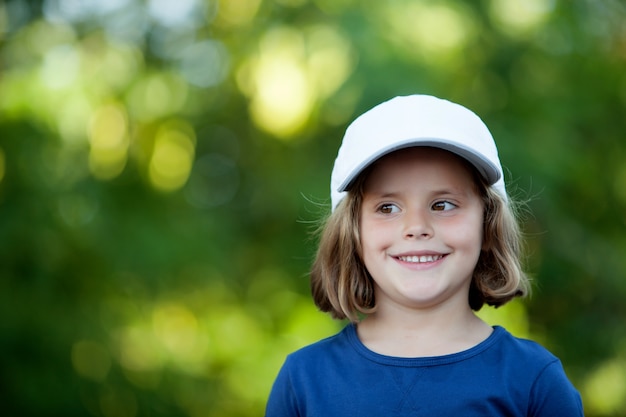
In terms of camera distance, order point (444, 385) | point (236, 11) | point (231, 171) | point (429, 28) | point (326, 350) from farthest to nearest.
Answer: point (231, 171) → point (236, 11) → point (429, 28) → point (326, 350) → point (444, 385)

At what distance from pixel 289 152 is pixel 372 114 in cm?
269

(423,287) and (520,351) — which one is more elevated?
(423,287)

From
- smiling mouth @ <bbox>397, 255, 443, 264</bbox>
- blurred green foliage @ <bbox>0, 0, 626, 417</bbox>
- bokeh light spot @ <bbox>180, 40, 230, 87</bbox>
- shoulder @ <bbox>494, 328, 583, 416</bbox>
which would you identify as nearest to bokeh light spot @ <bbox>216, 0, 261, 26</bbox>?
blurred green foliage @ <bbox>0, 0, 626, 417</bbox>

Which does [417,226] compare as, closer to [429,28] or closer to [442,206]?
[442,206]

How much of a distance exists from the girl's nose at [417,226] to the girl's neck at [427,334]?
0.18m

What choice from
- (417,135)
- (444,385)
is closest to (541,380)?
(444,385)

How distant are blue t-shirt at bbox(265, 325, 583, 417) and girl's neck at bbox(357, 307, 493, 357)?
25mm

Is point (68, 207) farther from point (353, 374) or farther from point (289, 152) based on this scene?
point (353, 374)

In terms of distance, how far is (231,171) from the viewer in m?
4.78

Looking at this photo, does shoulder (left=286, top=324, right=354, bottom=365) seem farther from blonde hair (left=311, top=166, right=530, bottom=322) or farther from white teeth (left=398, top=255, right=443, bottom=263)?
white teeth (left=398, top=255, right=443, bottom=263)

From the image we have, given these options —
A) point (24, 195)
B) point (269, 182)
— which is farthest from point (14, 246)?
point (269, 182)

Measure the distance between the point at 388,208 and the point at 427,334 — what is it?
28 cm

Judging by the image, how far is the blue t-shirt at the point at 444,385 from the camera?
177 centimetres

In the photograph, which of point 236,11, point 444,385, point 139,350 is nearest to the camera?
point 444,385
